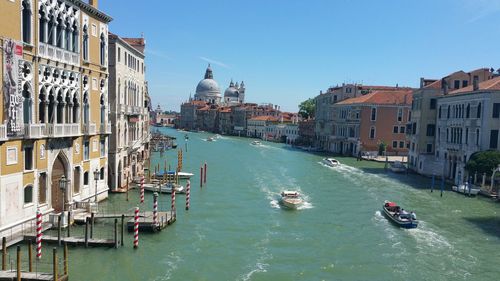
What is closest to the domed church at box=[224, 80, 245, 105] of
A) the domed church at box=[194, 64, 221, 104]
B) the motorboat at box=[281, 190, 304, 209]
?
the domed church at box=[194, 64, 221, 104]

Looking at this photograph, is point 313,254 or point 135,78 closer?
point 313,254

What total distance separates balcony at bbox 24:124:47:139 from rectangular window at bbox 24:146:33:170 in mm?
474

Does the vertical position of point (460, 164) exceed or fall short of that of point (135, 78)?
it falls short

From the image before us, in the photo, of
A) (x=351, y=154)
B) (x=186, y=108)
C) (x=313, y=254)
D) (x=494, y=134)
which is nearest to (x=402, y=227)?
(x=313, y=254)

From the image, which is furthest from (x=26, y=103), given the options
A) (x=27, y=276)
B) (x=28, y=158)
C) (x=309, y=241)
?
(x=309, y=241)

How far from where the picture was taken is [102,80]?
21578mm

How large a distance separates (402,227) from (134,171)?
16.5 m

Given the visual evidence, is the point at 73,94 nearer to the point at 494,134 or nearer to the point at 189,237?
the point at 189,237

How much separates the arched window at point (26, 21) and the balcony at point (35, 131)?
273cm

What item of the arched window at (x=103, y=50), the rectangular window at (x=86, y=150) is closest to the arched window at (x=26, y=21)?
the rectangular window at (x=86, y=150)

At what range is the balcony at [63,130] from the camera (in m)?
16.8

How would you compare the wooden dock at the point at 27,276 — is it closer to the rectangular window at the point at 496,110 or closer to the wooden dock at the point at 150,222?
the wooden dock at the point at 150,222

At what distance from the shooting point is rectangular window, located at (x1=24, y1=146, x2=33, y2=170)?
15.8 metres

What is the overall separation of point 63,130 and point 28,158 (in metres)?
2.00
